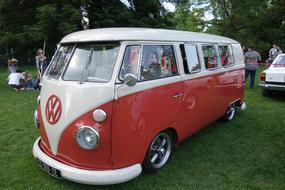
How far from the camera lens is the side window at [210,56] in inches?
229

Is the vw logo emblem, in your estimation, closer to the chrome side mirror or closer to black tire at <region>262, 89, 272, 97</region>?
the chrome side mirror

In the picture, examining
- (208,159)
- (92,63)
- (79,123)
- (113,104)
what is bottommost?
(208,159)

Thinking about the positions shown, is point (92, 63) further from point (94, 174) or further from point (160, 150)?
point (160, 150)

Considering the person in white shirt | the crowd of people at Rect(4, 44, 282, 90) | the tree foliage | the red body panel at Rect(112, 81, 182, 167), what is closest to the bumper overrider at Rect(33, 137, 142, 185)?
the red body panel at Rect(112, 81, 182, 167)

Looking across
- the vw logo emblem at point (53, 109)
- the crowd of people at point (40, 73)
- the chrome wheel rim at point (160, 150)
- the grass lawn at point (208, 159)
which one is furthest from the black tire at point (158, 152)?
the crowd of people at point (40, 73)

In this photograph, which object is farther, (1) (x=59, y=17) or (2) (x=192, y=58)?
(1) (x=59, y=17)

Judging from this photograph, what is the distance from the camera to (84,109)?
3.83 m

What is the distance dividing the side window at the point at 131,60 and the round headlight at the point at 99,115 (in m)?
0.59

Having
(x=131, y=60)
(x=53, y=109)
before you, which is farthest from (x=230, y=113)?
(x=53, y=109)

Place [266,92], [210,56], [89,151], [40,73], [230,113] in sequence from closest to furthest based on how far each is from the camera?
1. [89,151]
2. [210,56]
3. [230,113]
4. [266,92]
5. [40,73]

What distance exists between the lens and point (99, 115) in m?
3.73

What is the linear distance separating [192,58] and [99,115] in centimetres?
227

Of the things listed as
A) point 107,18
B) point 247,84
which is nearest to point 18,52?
point 107,18

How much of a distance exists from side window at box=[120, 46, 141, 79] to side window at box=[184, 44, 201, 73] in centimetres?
126
